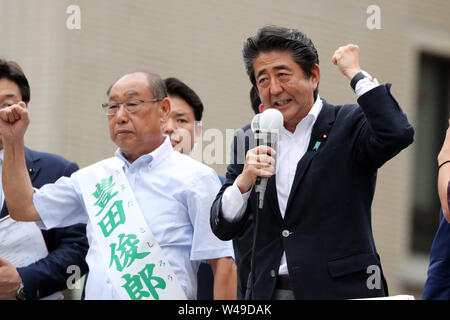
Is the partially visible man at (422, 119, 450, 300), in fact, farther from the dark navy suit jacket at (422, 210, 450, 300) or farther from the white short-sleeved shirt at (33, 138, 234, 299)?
the white short-sleeved shirt at (33, 138, 234, 299)

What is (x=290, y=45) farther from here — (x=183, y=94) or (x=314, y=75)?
(x=183, y=94)

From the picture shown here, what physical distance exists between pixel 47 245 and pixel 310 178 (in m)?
1.58

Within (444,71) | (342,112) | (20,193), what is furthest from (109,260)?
(444,71)

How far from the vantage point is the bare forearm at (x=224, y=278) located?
14.6ft

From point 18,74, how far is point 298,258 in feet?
6.22

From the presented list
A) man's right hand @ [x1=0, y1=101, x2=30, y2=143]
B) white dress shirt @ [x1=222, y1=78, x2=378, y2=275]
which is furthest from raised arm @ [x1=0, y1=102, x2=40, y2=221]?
white dress shirt @ [x1=222, y1=78, x2=378, y2=275]

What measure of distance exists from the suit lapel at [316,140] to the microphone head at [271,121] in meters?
0.23

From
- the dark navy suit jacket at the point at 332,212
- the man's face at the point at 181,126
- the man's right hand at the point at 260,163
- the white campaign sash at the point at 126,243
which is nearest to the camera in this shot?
the man's right hand at the point at 260,163

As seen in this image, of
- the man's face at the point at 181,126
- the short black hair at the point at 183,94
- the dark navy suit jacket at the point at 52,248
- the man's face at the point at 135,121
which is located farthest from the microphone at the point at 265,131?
the short black hair at the point at 183,94

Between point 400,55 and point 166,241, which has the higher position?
point 400,55

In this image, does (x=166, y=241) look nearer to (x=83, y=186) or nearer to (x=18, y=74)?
(x=83, y=186)

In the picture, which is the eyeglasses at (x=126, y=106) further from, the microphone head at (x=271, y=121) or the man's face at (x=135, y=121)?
the microphone head at (x=271, y=121)
